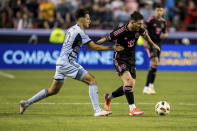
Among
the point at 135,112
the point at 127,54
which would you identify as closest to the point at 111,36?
the point at 127,54

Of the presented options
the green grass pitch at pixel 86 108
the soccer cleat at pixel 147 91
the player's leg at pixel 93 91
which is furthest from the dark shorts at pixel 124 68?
the soccer cleat at pixel 147 91

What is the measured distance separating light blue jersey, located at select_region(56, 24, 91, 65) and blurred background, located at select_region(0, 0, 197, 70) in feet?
40.7

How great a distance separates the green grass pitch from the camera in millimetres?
8539

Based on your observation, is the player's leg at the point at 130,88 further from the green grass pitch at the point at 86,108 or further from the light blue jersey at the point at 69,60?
the light blue jersey at the point at 69,60

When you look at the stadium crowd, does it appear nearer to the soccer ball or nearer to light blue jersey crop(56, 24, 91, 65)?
the soccer ball

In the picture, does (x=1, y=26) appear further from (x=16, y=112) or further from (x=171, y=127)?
(x=171, y=127)

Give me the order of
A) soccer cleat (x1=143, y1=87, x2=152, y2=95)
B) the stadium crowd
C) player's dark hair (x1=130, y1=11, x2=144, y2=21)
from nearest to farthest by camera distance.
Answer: player's dark hair (x1=130, y1=11, x2=144, y2=21), soccer cleat (x1=143, y1=87, x2=152, y2=95), the stadium crowd

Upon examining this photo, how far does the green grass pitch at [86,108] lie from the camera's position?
8539mm

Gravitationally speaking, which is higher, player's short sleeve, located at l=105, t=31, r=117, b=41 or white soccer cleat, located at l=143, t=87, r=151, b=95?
player's short sleeve, located at l=105, t=31, r=117, b=41

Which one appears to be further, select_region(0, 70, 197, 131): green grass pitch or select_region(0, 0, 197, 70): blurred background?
select_region(0, 0, 197, 70): blurred background

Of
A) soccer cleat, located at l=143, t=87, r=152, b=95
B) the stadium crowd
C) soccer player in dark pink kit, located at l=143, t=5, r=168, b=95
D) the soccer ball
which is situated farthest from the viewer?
the stadium crowd

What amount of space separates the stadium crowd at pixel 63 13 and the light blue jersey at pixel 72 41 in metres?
14.3

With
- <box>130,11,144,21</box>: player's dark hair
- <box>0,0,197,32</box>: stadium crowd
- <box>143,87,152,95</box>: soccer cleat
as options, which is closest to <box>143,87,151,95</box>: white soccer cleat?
<box>143,87,152,95</box>: soccer cleat

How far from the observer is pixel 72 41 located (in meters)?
9.51
